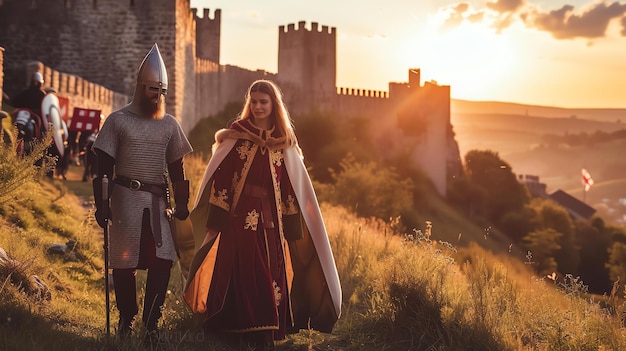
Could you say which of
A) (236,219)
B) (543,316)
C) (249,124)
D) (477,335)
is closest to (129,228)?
(236,219)

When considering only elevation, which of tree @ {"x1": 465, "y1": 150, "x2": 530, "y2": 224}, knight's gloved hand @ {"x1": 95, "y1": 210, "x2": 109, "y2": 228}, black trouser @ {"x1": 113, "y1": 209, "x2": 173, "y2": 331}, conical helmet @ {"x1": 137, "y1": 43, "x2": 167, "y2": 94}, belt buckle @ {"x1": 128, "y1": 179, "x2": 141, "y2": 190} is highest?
conical helmet @ {"x1": 137, "y1": 43, "x2": 167, "y2": 94}

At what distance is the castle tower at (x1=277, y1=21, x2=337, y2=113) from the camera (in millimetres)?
43562

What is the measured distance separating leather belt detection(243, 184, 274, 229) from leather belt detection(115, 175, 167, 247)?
2.02 feet

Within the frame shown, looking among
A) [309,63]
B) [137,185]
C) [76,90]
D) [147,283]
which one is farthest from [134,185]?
[309,63]

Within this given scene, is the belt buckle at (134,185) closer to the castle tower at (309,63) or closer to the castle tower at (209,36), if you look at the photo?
the castle tower at (209,36)

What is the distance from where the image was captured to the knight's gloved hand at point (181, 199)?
5078mm

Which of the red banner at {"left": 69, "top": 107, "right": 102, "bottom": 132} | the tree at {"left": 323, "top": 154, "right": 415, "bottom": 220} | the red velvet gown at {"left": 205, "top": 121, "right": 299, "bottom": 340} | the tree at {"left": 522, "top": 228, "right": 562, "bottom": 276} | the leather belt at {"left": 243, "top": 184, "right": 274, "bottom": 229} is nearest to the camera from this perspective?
the red velvet gown at {"left": 205, "top": 121, "right": 299, "bottom": 340}

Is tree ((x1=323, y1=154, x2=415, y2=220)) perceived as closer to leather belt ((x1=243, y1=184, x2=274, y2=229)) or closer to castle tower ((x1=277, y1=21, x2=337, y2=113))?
castle tower ((x1=277, y1=21, x2=337, y2=113))

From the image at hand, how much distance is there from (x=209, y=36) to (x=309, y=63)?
6.20 metres

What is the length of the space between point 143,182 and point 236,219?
0.67m

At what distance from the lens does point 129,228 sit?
5.02 m

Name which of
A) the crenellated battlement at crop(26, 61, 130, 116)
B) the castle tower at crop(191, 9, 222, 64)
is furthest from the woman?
the castle tower at crop(191, 9, 222, 64)

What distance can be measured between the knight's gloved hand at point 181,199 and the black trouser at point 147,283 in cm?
18

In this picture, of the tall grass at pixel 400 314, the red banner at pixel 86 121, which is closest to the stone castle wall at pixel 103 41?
the red banner at pixel 86 121
